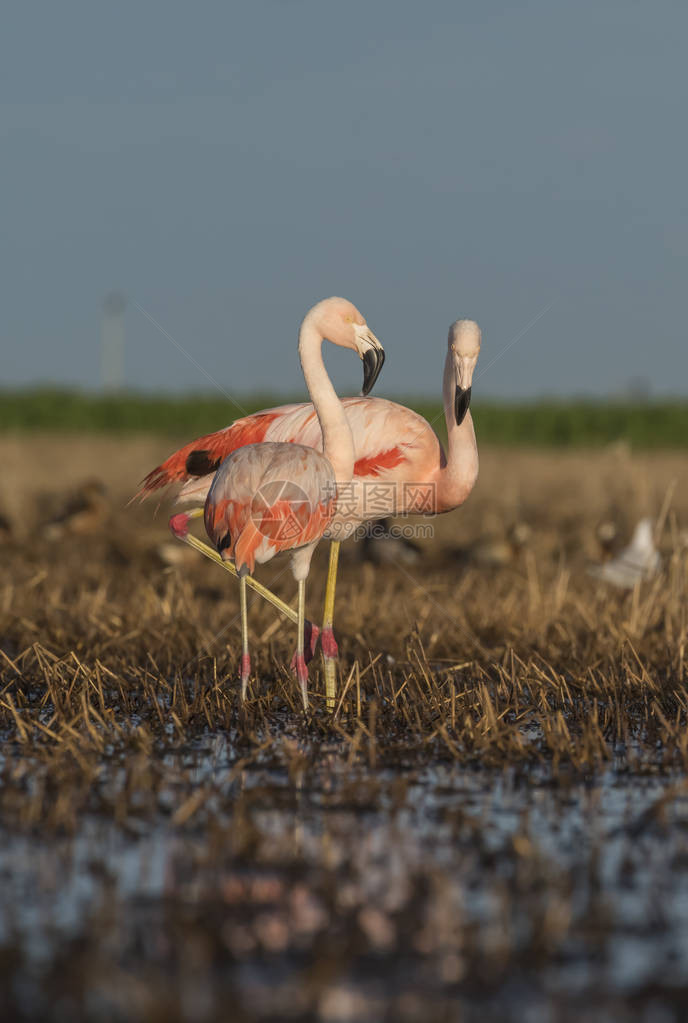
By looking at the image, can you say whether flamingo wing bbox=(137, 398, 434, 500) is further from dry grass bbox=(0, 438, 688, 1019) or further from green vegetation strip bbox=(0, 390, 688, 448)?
green vegetation strip bbox=(0, 390, 688, 448)

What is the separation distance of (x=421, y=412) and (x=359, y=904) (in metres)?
29.4

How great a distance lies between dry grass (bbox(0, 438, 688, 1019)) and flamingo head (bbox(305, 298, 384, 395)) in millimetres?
1379

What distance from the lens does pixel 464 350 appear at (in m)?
5.84

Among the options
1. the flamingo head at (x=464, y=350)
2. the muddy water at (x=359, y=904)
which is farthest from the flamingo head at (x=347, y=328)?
the muddy water at (x=359, y=904)

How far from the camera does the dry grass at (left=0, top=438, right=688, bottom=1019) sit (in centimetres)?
271

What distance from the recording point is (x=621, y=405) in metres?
35.0

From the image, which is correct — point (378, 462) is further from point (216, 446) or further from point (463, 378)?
point (216, 446)

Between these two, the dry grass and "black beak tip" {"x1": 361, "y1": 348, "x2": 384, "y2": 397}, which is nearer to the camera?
the dry grass

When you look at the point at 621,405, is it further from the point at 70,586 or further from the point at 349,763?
the point at 349,763

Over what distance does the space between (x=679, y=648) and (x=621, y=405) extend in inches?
1181

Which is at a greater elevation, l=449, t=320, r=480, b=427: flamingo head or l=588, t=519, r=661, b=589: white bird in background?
l=449, t=320, r=480, b=427: flamingo head

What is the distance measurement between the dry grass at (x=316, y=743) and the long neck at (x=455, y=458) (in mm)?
742

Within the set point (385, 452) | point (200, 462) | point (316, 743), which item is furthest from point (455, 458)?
point (316, 743)

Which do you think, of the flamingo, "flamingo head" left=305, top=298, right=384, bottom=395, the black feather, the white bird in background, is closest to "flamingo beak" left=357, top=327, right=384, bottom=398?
"flamingo head" left=305, top=298, right=384, bottom=395
